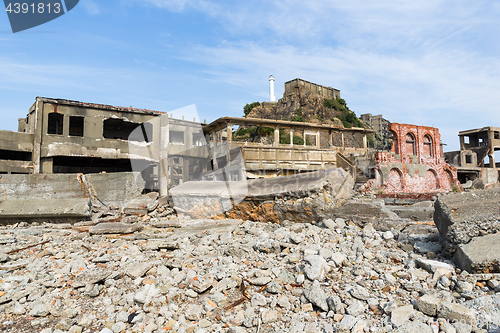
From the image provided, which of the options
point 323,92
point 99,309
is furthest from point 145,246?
point 323,92

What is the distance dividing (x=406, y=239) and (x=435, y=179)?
17.3 m

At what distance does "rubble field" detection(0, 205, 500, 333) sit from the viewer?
2.69 m

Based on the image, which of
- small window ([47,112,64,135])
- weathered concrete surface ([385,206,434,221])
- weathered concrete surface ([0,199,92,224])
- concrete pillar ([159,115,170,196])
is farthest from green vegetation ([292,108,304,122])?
weathered concrete surface ([385,206,434,221])

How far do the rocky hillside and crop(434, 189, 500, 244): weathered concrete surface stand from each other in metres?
37.6

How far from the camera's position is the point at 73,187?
970 centimetres

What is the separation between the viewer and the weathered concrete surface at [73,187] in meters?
9.34

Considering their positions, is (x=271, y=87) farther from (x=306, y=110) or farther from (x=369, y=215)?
(x=369, y=215)

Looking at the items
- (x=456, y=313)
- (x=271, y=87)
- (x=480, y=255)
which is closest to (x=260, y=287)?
(x=456, y=313)

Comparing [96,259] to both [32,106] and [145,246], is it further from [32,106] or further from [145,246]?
[32,106]

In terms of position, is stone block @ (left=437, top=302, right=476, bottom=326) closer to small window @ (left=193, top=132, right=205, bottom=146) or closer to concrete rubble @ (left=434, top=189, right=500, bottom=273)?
concrete rubble @ (left=434, top=189, right=500, bottom=273)

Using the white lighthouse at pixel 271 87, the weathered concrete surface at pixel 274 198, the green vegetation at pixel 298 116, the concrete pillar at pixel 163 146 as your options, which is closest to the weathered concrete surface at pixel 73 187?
the weathered concrete surface at pixel 274 198

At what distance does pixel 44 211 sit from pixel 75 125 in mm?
13468

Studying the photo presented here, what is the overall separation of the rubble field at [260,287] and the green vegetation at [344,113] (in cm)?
4183

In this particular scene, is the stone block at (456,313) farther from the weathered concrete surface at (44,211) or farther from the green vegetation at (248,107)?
the green vegetation at (248,107)
